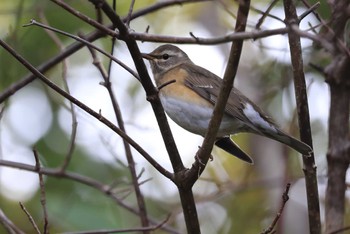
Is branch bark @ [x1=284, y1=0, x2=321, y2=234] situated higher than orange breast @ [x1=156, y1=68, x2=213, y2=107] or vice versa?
orange breast @ [x1=156, y1=68, x2=213, y2=107]

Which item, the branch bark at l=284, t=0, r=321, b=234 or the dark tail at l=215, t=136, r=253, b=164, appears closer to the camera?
the branch bark at l=284, t=0, r=321, b=234

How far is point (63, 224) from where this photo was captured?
5.88 metres

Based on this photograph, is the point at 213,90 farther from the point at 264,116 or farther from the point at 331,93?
the point at 331,93

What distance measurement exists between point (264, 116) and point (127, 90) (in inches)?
130

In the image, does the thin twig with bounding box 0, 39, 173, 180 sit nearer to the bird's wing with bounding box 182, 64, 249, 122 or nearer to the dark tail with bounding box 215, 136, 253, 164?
the dark tail with bounding box 215, 136, 253, 164

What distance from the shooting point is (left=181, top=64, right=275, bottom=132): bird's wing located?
4.96m

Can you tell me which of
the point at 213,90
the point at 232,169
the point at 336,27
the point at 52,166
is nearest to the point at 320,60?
the point at 213,90

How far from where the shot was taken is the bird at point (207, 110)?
4.88 metres

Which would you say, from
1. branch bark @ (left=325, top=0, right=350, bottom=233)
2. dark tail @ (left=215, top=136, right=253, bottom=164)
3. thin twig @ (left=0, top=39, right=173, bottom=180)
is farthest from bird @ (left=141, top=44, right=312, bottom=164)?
thin twig @ (left=0, top=39, right=173, bottom=180)

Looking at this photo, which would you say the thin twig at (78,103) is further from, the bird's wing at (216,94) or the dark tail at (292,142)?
the bird's wing at (216,94)

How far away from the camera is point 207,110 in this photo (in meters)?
5.11

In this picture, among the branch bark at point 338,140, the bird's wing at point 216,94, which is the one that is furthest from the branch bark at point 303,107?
the bird's wing at point 216,94

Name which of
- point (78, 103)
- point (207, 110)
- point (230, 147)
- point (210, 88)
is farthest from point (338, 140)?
point (210, 88)

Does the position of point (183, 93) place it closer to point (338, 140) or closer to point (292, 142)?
point (292, 142)
